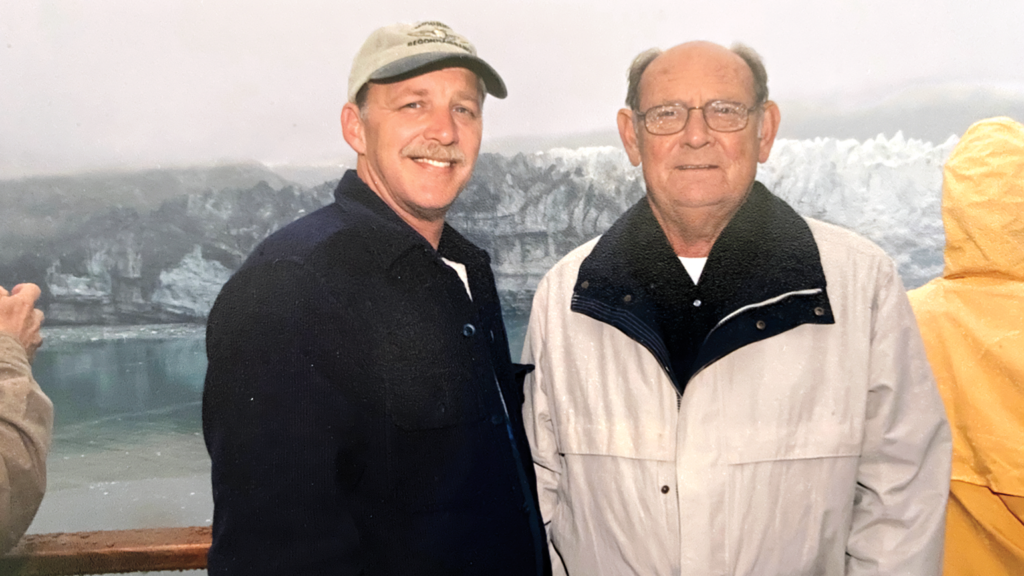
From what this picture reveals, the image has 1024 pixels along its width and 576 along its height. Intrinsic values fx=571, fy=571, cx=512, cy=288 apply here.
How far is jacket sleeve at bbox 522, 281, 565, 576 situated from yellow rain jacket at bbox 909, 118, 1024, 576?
39.1 inches

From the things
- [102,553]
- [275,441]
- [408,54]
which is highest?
[408,54]

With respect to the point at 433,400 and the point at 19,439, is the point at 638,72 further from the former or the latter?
the point at 19,439

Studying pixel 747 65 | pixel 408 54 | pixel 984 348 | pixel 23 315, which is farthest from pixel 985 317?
pixel 23 315

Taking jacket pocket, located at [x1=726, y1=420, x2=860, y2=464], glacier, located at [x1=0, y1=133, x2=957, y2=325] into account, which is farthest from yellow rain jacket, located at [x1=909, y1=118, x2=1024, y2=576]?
jacket pocket, located at [x1=726, y1=420, x2=860, y2=464]

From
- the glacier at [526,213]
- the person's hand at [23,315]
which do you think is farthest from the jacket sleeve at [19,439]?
the glacier at [526,213]

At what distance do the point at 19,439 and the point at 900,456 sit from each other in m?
1.87

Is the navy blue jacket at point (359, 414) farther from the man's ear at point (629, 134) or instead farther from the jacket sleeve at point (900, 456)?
the jacket sleeve at point (900, 456)

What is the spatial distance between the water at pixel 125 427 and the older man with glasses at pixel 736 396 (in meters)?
0.55

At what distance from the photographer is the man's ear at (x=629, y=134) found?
129 centimetres

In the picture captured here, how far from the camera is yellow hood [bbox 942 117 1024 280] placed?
138 cm

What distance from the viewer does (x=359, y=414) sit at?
2.82 feet

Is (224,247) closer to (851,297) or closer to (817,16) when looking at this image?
(851,297)

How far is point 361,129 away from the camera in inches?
45.2

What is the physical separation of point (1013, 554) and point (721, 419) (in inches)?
38.1
